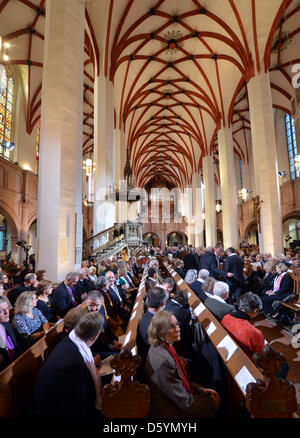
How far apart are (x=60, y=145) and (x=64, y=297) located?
387 cm

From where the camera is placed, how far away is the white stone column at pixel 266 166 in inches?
426

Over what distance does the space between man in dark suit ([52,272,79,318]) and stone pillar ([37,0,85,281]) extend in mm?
1807

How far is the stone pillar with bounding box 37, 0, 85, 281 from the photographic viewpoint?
593 cm

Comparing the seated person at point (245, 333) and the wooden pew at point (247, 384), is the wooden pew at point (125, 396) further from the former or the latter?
the seated person at point (245, 333)

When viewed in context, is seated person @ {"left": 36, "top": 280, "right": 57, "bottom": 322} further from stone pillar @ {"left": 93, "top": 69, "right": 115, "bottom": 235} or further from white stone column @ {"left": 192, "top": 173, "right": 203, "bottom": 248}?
white stone column @ {"left": 192, "top": 173, "right": 203, "bottom": 248}

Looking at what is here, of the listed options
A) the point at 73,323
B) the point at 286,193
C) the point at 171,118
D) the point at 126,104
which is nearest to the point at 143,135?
the point at 171,118

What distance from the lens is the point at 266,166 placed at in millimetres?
11125

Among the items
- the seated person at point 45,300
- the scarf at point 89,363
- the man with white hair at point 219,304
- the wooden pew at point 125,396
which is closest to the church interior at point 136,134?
the wooden pew at point 125,396

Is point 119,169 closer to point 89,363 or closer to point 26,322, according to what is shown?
point 26,322

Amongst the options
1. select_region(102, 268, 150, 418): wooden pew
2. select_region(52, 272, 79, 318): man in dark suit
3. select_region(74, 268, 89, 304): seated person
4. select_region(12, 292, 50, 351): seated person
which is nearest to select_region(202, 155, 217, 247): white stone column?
select_region(74, 268, 89, 304): seated person

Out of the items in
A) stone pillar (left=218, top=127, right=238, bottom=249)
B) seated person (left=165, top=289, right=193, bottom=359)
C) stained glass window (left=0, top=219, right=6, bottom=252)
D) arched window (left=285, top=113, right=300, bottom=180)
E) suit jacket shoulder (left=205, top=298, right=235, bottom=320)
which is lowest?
seated person (left=165, top=289, right=193, bottom=359)

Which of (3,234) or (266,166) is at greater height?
(266,166)

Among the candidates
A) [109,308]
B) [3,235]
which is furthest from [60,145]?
[3,235]

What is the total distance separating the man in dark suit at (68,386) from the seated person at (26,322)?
1.29m
